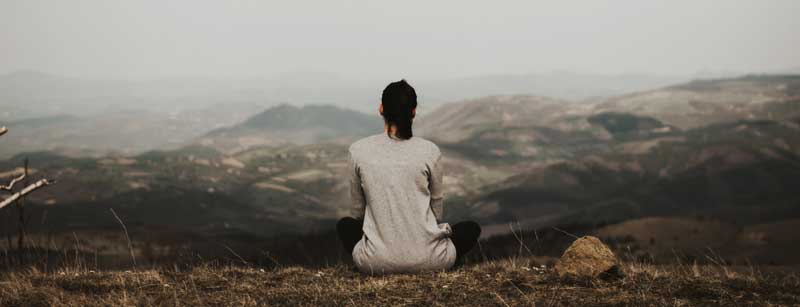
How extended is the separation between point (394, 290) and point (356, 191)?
118 centimetres

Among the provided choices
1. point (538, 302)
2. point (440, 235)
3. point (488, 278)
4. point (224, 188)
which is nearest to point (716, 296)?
point (538, 302)

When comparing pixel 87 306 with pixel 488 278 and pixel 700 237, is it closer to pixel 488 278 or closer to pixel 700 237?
pixel 488 278

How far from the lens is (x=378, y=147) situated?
6809mm

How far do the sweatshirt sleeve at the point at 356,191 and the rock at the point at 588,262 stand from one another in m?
2.63

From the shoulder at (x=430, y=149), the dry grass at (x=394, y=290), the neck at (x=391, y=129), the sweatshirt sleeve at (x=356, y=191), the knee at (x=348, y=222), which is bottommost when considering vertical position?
the dry grass at (x=394, y=290)

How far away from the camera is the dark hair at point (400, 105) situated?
6.61m

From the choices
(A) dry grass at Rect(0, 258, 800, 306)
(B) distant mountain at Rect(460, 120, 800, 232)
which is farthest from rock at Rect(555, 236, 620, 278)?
(B) distant mountain at Rect(460, 120, 800, 232)

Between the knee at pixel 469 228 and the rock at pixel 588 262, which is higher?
the knee at pixel 469 228

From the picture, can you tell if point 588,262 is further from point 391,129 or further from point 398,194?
point 391,129

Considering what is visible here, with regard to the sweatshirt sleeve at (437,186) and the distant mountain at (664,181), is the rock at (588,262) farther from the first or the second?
the distant mountain at (664,181)

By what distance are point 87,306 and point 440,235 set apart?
381cm

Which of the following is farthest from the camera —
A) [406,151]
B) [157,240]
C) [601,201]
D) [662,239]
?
[601,201]

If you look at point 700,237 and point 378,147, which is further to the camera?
Result: point 700,237

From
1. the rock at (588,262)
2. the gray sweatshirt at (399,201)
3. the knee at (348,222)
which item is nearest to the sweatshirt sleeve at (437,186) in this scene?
the gray sweatshirt at (399,201)
